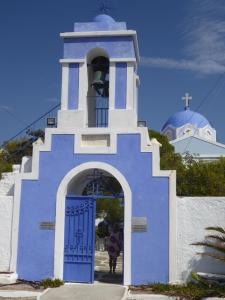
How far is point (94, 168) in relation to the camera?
10398 millimetres

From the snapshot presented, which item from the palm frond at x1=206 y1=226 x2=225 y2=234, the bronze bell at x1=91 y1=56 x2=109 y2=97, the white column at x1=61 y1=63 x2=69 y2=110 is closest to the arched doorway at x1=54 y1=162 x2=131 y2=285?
the white column at x1=61 y1=63 x2=69 y2=110

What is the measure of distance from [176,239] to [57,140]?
3.69 metres

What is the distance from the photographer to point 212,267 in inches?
382

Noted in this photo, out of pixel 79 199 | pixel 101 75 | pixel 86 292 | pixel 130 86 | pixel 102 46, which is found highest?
pixel 102 46

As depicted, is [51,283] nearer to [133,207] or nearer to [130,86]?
[133,207]

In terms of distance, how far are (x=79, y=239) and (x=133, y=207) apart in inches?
60.5

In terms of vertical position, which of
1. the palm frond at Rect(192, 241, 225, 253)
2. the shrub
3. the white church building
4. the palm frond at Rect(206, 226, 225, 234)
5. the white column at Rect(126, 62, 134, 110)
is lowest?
the shrub

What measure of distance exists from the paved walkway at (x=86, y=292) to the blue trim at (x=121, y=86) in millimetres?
4272

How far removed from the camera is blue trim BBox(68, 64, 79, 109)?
10.9 meters

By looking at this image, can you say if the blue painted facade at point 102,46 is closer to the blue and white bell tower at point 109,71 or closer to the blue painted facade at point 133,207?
the blue and white bell tower at point 109,71

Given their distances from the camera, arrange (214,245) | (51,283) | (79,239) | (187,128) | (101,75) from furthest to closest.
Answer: (187,128) → (101,75) → (79,239) → (51,283) → (214,245)

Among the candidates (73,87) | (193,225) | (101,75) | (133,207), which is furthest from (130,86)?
(193,225)

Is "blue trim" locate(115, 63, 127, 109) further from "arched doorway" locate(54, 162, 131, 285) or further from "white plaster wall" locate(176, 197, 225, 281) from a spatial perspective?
"white plaster wall" locate(176, 197, 225, 281)

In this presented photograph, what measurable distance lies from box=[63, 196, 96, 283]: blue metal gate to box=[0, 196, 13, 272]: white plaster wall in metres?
1.38
